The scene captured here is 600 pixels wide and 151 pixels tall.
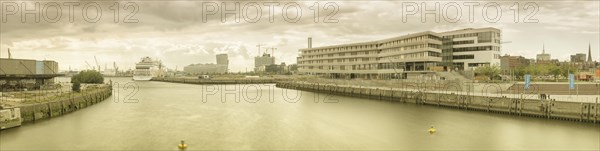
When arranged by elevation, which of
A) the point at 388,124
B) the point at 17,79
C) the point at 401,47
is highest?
the point at 401,47

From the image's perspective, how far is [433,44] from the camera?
396 feet

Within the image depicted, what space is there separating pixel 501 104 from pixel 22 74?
86262 millimetres

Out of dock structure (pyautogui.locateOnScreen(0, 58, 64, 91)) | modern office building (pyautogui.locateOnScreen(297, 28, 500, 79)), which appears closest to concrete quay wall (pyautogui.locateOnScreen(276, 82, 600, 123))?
modern office building (pyautogui.locateOnScreen(297, 28, 500, 79))

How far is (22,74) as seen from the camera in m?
80.8

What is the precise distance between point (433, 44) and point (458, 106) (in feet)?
198

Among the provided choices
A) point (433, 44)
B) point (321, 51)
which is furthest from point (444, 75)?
point (321, 51)

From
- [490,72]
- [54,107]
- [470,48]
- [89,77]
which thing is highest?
[470,48]

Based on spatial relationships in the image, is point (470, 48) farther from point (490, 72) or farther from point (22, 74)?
point (22, 74)

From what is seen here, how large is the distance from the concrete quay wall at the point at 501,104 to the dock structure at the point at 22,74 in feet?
231

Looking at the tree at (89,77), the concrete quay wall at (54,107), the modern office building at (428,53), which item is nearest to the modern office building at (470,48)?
the modern office building at (428,53)

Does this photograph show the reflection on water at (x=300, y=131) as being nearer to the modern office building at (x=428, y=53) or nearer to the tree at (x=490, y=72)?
the tree at (x=490, y=72)

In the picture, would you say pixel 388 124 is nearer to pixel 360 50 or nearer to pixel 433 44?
pixel 433 44

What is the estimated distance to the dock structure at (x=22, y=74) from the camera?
77.6m

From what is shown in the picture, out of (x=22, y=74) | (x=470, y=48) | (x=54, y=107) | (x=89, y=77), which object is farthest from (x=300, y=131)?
(x=89, y=77)
